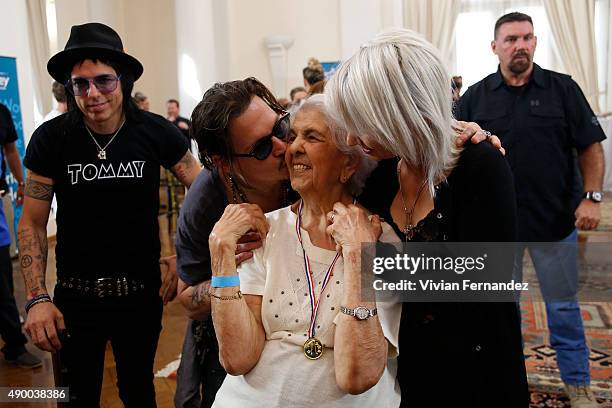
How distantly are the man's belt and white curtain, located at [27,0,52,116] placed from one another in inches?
294

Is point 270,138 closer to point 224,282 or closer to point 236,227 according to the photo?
point 236,227

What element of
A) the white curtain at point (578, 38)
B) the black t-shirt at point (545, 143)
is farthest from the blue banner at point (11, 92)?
the white curtain at point (578, 38)

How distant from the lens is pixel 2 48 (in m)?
A: 7.15

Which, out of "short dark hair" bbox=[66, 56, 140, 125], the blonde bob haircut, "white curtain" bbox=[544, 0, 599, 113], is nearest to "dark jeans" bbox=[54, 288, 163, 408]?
"short dark hair" bbox=[66, 56, 140, 125]

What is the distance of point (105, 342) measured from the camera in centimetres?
245

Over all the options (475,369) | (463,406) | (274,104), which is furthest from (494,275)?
(274,104)

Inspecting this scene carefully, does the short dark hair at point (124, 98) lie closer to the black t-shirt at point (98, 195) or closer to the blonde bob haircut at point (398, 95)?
the black t-shirt at point (98, 195)

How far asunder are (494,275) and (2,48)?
7151 millimetres

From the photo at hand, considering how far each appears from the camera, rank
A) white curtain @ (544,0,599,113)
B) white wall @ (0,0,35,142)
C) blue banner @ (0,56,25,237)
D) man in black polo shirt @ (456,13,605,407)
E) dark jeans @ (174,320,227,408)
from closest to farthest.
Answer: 1. dark jeans @ (174,320,227,408)
2. man in black polo shirt @ (456,13,605,407)
3. blue banner @ (0,56,25,237)
4. white wall @ (0,0,35,142)
5. white curtain @ (544,0,599,113)

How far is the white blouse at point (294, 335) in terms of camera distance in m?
1.57

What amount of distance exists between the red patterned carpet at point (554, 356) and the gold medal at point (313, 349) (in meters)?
2.08

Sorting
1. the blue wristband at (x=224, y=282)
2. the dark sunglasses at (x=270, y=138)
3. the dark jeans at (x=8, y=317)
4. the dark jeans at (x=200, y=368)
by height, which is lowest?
the dark jeans at (x=8, y=317)

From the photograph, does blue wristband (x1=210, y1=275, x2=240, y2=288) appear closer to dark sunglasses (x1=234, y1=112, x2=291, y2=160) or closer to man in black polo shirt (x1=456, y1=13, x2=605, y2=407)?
dark sunglasses (x1=234, y1=112, x2=291, y2=160)

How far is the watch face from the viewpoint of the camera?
4.87 feet
